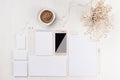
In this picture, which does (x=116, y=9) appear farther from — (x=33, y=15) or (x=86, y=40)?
(x=33, y=15)

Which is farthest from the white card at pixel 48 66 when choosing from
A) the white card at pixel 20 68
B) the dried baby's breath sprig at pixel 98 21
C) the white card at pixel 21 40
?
the dried baby's breath sprig at pixel 98 21

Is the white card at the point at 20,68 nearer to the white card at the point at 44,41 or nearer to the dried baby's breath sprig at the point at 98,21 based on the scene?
the white card at the point at 44,41

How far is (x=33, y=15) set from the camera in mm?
1879

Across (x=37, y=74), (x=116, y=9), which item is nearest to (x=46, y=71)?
(x=37, y=74)

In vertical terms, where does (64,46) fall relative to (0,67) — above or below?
above

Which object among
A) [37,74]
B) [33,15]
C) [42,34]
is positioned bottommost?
[37,74]

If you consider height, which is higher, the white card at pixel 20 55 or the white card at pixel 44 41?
the white card at pixel 44 41

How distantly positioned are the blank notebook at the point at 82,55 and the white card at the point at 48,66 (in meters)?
0.07

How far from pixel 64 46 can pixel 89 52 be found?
238 mm

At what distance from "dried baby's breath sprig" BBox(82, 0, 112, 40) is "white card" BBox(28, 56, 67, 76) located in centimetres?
36

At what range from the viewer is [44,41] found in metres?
1.88

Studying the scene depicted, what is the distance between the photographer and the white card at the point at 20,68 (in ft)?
6.15

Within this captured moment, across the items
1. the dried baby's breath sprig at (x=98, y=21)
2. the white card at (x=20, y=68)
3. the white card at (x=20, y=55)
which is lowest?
the white card at (x=20, y=68)

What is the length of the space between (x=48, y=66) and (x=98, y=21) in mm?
613
